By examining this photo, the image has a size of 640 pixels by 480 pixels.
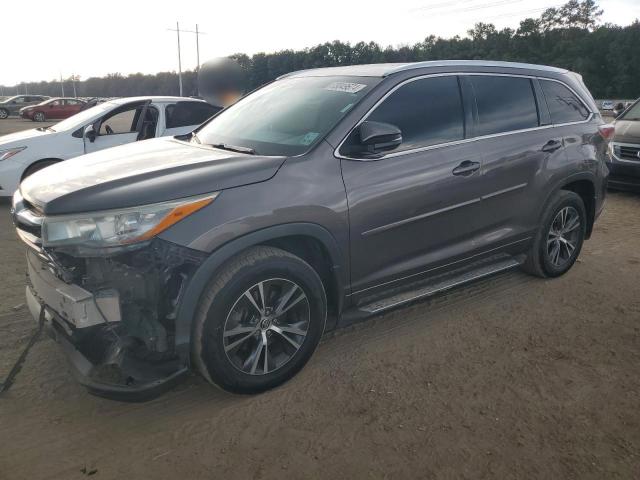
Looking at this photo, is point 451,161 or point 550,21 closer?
point 451,161

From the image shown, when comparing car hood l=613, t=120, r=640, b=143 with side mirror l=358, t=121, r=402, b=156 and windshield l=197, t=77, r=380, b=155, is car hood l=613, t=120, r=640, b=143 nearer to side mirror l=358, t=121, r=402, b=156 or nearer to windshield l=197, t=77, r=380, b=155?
windshield l=197, t=77, r=380, b=155

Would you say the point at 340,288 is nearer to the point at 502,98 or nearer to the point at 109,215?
the point at 109,215

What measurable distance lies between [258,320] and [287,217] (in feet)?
1.96

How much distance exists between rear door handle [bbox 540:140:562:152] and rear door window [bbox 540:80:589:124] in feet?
0.67

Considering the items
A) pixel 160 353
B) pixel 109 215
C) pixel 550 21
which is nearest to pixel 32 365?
pixel 160 353

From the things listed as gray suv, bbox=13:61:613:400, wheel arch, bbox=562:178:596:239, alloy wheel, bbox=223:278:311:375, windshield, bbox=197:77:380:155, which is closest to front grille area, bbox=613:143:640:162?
wheel arch, bbox=562:178:596:239

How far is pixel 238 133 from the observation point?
3.80 meters

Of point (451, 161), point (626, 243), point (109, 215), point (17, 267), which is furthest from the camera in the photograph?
point (626, 243)

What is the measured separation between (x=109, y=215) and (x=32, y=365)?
1.40 metres

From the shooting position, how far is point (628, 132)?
27.2ft

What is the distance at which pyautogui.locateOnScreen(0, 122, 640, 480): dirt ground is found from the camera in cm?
254

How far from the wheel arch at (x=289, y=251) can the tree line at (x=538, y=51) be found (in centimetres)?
4510

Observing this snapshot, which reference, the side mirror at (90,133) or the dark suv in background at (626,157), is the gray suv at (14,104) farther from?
the dark suv in background at (626,157)

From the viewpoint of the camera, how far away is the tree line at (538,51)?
5112 cm
